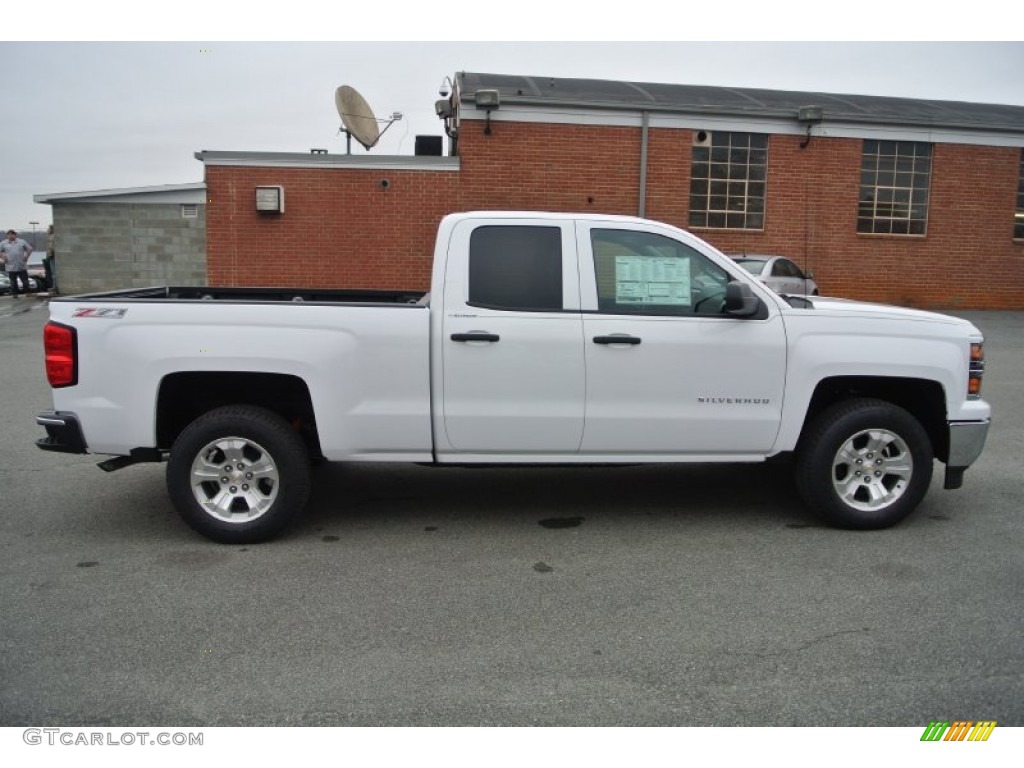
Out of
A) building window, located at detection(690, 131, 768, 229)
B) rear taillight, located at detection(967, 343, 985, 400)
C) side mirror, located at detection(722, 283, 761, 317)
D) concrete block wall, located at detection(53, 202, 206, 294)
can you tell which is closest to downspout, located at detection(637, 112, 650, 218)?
building window, located at detection(690, 131, 768, 229)

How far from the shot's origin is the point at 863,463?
5.51 metres

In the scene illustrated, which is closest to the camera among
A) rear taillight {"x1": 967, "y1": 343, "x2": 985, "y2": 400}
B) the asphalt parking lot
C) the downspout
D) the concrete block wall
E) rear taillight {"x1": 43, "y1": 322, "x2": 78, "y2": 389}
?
the asphalt parking lot

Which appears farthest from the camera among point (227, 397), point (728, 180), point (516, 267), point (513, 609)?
point (728, 180)

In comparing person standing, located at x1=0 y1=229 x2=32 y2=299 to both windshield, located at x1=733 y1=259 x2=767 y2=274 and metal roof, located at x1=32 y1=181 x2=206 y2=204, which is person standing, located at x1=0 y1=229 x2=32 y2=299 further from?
windshield, located at x1=733 y1=259 x2=767 y2=274

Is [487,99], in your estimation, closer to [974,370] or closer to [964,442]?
[974,370]

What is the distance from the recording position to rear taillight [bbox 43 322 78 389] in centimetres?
507

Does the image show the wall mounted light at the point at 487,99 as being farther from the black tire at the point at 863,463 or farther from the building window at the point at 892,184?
the black tire at the point at 863,463

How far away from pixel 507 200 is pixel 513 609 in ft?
49.5

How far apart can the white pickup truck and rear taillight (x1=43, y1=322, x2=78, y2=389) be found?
1 cm

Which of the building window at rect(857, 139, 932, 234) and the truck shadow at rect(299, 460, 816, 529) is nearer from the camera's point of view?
the truck shadow at rect(299, 460, 816, 529)

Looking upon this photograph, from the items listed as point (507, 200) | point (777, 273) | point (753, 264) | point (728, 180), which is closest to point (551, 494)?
point (753, 264)

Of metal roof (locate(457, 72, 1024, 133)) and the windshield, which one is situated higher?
metal roof (locate(457, 72, 1024, 133))

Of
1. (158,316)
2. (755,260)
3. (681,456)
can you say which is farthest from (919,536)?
(755,260)

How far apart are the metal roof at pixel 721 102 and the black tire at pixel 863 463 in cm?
1403
